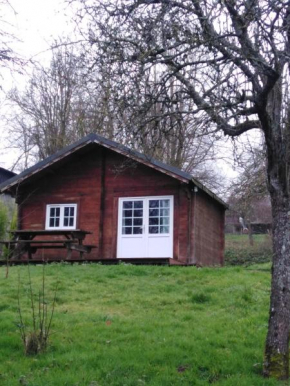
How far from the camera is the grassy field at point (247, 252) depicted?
2658cm

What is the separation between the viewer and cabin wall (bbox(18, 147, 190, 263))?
17.6 metres

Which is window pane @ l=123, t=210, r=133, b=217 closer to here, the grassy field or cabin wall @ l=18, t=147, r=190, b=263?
cabin wall @ l=18, t=147, r=190, b=263

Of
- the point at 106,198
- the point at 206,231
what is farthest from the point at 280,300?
the point at 206,231

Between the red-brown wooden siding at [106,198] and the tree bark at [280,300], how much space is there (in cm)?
1061

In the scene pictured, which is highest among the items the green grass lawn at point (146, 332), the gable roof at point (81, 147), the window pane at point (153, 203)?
the gable roof at point (81, 147)

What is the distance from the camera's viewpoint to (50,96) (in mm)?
30328

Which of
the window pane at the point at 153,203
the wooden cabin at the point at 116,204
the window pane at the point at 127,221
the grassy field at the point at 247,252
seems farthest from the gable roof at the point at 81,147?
the grassy field at the point at 247,252

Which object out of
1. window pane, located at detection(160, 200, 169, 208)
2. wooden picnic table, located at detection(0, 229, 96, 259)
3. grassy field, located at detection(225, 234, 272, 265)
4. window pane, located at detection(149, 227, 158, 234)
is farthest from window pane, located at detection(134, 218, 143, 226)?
grassy field, located at detection(225, 234, 272, 265)

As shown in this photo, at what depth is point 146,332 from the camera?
26.9 feet

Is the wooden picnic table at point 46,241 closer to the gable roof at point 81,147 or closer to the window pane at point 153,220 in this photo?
the gable roof at point 81,147

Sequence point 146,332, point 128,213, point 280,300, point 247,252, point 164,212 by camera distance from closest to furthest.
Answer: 1. point 280,300
2. point 146,332
3. point 164,212
4. point 128,213
5. point 247,252

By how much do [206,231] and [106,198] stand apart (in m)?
3.77

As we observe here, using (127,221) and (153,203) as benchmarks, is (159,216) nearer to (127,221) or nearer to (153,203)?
(153,203)

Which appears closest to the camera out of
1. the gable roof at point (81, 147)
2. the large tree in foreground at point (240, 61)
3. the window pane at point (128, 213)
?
the large tree in foreground at point (240, 61)
